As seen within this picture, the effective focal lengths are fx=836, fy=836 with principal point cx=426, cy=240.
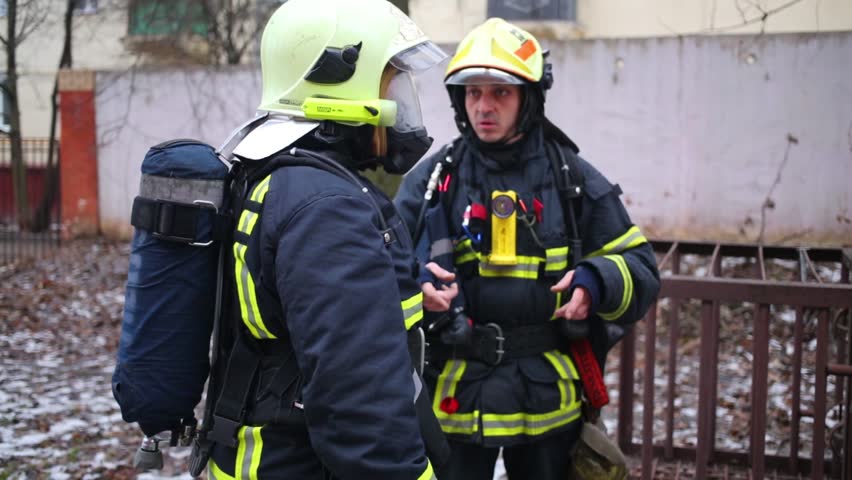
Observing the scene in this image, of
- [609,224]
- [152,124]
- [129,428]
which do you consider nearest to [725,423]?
[609,224]

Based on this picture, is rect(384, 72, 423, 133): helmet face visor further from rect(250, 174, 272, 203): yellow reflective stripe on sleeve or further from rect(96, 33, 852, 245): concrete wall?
rect(96, 33, 852, 245): concrete wall

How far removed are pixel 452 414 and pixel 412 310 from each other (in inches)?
37.2

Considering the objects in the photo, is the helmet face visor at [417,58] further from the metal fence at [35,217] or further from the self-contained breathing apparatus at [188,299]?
the metal fence at [35,217]

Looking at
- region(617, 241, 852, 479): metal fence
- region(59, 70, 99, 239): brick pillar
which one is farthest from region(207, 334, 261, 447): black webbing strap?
region(59, 70, 99, 239): brick pillar

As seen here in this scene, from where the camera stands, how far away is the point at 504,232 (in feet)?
8.75

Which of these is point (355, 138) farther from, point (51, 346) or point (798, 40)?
point (798, 40)

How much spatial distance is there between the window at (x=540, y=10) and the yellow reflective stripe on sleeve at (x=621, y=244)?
1188 centimetres

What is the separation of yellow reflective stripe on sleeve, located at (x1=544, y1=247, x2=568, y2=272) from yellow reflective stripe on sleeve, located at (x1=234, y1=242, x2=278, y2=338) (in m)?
1.22

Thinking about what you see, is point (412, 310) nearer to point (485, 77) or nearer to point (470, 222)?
point (470, 222)

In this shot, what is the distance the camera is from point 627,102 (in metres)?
9.66

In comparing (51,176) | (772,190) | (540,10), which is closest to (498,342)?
(772,190)

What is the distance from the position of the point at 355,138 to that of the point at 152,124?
10953 mm

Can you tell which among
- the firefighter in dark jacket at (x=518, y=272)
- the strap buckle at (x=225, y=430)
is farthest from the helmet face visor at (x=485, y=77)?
the strap buckle at (x=225, y=430)

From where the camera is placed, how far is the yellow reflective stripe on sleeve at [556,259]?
2686mm
